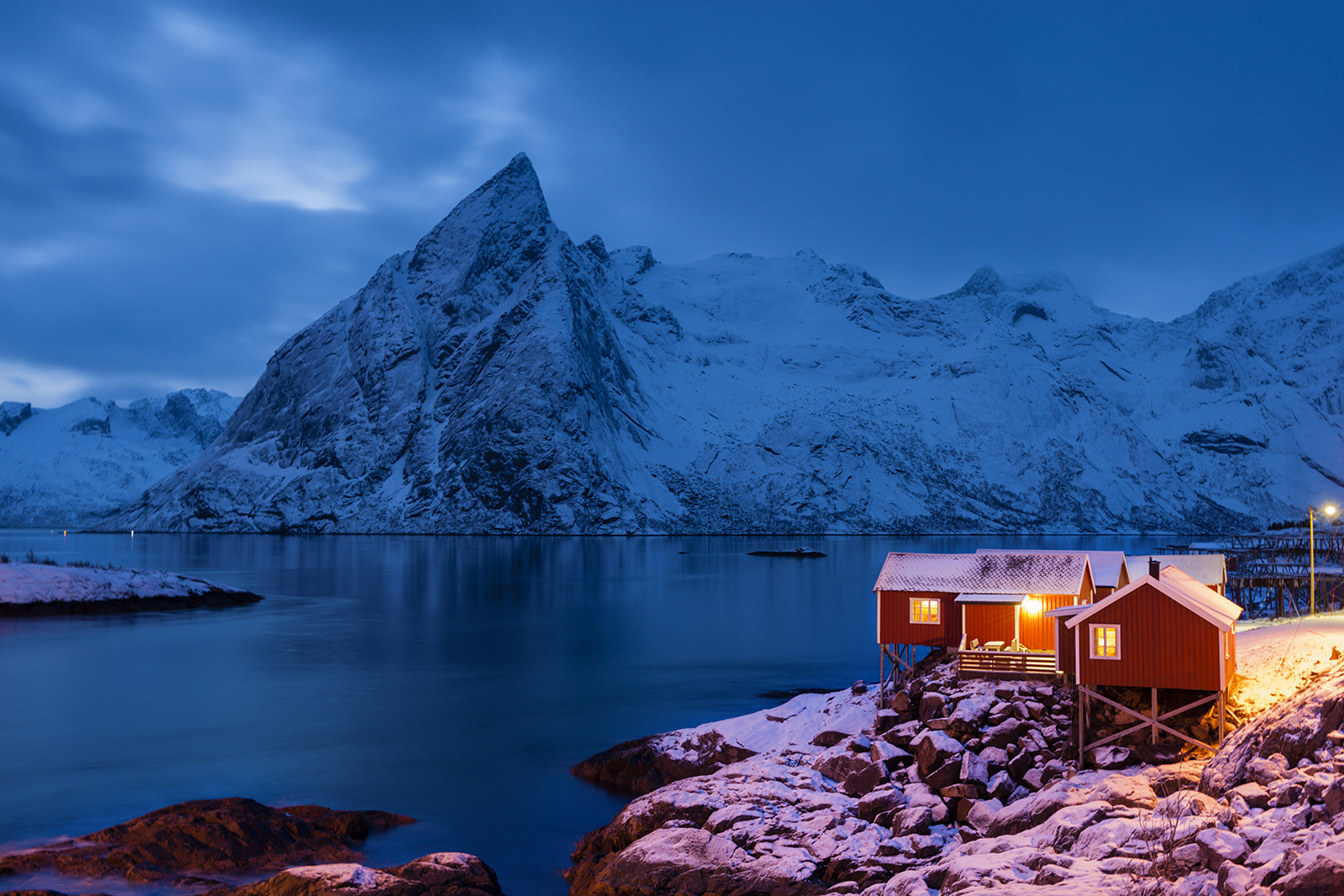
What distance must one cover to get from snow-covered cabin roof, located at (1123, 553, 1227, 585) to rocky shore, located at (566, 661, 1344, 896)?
1262 cm

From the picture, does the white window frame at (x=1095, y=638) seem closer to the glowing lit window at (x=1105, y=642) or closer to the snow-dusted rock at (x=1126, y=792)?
the glowing lit window at (x=1105, y=642)

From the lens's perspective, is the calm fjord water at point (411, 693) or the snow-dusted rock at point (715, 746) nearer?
the calm fjord water at point (411, 693)

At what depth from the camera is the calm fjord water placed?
26312 mm

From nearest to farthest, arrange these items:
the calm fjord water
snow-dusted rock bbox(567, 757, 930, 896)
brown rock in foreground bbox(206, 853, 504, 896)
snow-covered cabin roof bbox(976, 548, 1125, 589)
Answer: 1. brown rock in foreground bbox(206, 853, 504, 896)
2. snow-dusted rock bbox(567, 757, 930, 896)
3. the calm fjord water
4. snow-covered cabin roof bbox(976, 548, 1125, 589)

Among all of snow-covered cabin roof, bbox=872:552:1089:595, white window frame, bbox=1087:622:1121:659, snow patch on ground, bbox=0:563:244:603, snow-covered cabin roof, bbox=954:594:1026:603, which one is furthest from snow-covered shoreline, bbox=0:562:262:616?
white window frame, bbox=1087:622:1121:659

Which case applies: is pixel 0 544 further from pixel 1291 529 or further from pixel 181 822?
pixel 1291 529

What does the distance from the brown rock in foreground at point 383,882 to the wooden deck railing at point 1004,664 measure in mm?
16737

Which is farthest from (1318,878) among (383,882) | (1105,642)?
(383,882)

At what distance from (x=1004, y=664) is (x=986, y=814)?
896cm

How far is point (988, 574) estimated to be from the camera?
109 ft

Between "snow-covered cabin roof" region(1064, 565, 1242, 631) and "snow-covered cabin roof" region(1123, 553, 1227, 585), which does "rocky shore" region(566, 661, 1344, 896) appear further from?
"snow-covered cabin roof" region(1123, 553, 1227, 585)

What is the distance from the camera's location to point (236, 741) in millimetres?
33219

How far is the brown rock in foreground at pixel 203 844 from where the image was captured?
805 inches

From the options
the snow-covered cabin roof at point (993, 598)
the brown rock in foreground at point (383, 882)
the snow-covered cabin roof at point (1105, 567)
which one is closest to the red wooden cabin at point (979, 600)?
the snow-covered cabin roof at point (993, 598)
